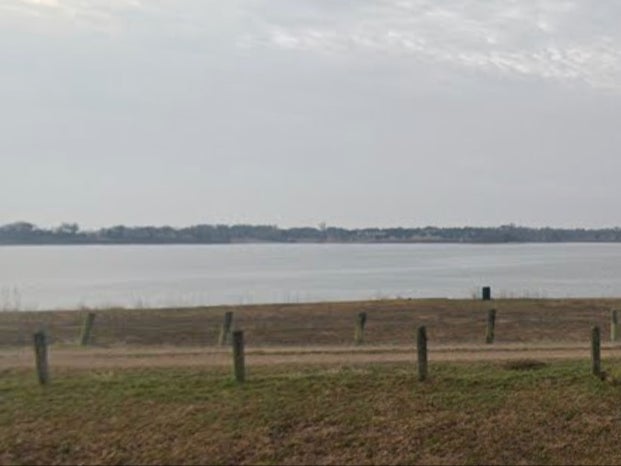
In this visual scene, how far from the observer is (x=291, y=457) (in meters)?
10.8

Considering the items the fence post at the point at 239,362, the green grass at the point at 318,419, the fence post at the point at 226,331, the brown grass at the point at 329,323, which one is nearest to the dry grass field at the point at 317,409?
the green grass at the point at 318,419

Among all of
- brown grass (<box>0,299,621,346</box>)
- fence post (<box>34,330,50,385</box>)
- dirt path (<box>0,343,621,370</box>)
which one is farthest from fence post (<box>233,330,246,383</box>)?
brown grass (<box>0,299,621,346</box>)

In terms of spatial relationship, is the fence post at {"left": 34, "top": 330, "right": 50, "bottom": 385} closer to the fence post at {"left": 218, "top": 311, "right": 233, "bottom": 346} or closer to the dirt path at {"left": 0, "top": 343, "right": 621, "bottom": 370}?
the dirt path at {"left": 0, "top": 343, "right": 621, "bottom": 370}

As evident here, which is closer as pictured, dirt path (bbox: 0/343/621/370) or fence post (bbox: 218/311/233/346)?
dirt path (bbox: 0/343/621/370)

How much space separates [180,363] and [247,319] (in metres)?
15.8

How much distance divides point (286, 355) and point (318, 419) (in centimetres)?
672

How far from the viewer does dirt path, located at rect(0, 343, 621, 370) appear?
671 inches

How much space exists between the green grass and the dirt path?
2.54m

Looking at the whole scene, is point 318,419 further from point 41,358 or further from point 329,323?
point 329,323

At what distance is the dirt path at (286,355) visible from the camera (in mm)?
17047

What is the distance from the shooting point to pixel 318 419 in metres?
12.0

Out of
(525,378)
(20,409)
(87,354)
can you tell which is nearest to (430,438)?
(525,378)

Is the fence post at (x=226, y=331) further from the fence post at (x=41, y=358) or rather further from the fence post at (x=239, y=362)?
the fence post at (x=41, y=358)

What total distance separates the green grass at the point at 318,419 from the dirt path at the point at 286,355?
8.32 ft
